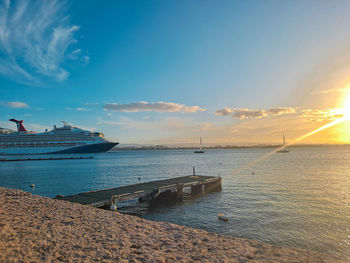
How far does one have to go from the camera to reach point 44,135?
340 ft

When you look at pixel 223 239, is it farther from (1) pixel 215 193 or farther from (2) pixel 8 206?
(1) pixel 215 193

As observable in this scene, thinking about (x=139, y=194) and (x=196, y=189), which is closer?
(x=139, y=194)

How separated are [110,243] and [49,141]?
113 meters

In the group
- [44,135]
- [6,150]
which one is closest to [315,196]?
[44,135]

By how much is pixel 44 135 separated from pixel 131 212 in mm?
104217

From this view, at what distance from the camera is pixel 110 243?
7.41 metres

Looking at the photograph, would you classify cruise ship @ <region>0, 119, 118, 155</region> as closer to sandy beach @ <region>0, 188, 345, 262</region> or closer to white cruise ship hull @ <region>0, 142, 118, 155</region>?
white cruise ship hull @ <region>0, 142, 118, 155</region>

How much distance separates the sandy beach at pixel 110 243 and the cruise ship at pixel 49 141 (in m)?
103

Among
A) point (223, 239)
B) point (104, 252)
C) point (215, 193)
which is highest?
point (104, 252)

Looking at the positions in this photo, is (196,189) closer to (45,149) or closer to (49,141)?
(49,141)

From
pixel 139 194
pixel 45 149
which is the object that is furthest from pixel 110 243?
pixel 45 149

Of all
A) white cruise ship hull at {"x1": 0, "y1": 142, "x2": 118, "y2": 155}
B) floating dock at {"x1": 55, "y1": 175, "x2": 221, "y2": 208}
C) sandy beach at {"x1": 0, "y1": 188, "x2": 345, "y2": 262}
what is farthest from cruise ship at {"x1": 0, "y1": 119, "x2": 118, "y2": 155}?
sandy beach at {"x1": 0, "y1": 188, "x2": 345, "y2": 262}

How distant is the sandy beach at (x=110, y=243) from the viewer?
21.0 feet

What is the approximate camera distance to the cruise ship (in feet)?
339
